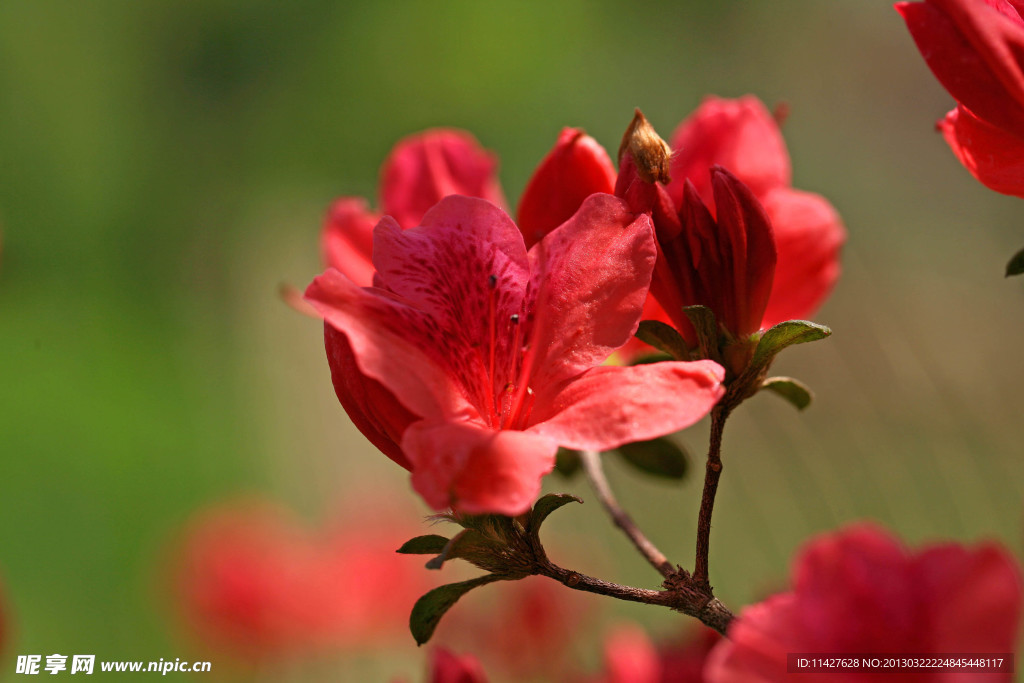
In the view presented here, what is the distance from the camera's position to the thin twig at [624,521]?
1.01 feet

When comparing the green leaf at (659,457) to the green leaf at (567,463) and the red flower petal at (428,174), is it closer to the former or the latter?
the green leaf at (567,463)

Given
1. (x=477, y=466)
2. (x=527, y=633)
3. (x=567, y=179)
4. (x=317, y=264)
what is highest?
(x=317, y=264)

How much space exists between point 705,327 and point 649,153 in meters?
0.06

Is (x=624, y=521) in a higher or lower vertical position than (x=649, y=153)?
lower

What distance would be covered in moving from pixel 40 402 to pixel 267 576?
87.8 inches

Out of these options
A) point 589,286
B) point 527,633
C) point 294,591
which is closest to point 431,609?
point 589,286

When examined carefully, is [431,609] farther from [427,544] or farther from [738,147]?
[738,147]

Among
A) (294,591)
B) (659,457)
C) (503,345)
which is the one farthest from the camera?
(294,591)

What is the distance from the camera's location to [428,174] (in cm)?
44

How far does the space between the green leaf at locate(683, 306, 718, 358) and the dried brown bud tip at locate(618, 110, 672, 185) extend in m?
0.05

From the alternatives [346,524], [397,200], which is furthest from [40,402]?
[397,200]

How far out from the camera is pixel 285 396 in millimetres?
3467

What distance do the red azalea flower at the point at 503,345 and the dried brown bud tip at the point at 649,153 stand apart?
0.02 meters

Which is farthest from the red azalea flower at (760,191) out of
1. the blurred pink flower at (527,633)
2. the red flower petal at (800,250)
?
the blurred pink flower at (527,633)
